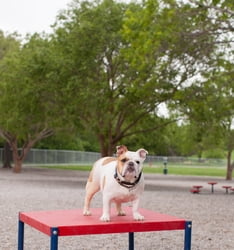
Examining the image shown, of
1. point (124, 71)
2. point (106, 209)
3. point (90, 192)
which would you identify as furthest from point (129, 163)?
point (124, 71)

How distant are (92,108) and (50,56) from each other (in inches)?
127

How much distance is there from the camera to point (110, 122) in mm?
27047

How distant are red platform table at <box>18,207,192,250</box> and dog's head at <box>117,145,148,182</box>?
537 mm

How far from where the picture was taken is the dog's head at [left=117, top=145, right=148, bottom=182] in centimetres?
575

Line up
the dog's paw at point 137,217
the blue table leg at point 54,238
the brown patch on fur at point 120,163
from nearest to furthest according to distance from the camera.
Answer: the blue table leg at point 54,238 < the brown patch on fur at point 120,163 < the dog's paw at point 137,217

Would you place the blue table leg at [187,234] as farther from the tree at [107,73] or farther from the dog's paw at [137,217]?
the tree at [107,73]

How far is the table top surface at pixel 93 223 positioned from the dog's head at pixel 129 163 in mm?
529

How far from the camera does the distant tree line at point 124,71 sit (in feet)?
58.0

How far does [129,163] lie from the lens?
5727mm

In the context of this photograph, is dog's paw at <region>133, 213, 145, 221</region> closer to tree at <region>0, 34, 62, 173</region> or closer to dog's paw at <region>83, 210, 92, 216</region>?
dog's paw at <region>83, 210, 92, 216</region>

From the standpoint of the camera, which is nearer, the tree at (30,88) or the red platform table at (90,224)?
the red platform table at (90,224)

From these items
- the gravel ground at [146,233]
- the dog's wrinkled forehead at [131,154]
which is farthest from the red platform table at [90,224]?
the gravel ground at [146,233]

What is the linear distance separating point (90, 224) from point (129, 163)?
775mm

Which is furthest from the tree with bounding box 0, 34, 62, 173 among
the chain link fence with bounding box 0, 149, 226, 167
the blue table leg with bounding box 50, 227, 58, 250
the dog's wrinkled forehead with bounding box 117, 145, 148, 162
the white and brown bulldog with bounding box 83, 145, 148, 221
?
the chain link fence with bounding box 0, 149, 226, 167
